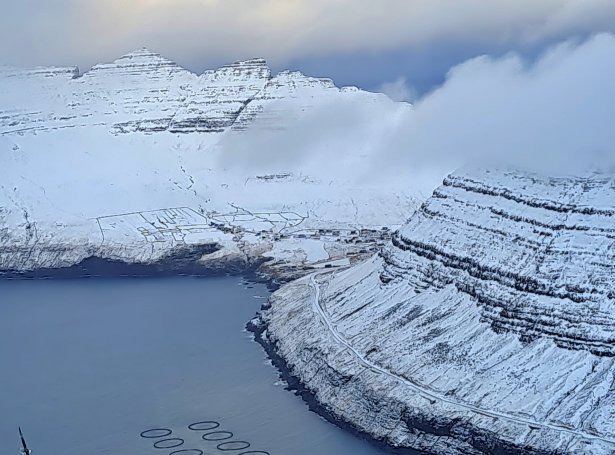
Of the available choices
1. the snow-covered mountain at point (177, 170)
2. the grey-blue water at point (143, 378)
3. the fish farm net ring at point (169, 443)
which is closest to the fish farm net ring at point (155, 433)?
the grey-blue water at point (143, 378)

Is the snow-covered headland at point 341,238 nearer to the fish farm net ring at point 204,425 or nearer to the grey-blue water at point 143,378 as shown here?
the grey-blue water at point 143,378

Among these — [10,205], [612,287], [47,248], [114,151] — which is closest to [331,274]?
[612,287]

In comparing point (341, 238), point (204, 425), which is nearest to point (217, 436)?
point (204, 425)

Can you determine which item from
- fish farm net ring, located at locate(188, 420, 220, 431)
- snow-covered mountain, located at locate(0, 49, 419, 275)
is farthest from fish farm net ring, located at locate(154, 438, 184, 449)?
snow-covered mountain, located at locate(0, 49, 419, 275)

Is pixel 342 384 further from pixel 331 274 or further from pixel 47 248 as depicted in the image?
pixel 47 248

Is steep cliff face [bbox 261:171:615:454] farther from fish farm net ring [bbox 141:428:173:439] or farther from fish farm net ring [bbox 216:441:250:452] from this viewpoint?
fish farm net ring [bbox 141:428:173:439]
